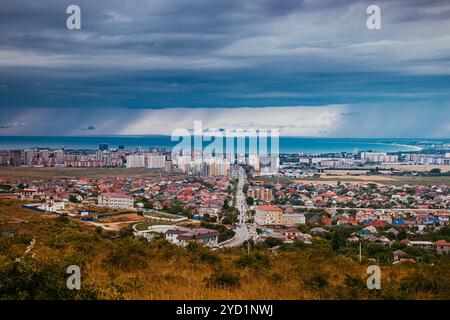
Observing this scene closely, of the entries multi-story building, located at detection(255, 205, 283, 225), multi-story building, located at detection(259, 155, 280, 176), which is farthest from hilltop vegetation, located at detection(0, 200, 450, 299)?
multi-story building, located at detection(259, 155, 280, 176)

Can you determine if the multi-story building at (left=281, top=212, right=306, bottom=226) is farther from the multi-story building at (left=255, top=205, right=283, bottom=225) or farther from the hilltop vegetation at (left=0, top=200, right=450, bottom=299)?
the hilltop vegetation at (left=0, top=200, right=450, bottom=299)

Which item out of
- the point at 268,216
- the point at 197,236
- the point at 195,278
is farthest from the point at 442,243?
the point at 195,278

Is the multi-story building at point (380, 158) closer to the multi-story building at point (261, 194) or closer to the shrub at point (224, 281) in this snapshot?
the multi-story building at point (261, 194)

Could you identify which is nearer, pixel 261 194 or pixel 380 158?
pixel 261 194

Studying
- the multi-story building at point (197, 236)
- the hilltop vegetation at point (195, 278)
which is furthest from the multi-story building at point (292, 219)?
the hilltop vegetation at point (195, 278)

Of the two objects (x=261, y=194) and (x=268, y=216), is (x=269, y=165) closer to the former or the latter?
(x=261, y=194)

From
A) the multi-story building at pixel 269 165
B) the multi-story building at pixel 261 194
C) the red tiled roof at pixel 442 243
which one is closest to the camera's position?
the red tiled roof at pixel 442 243

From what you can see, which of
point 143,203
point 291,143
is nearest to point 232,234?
point 143,203
